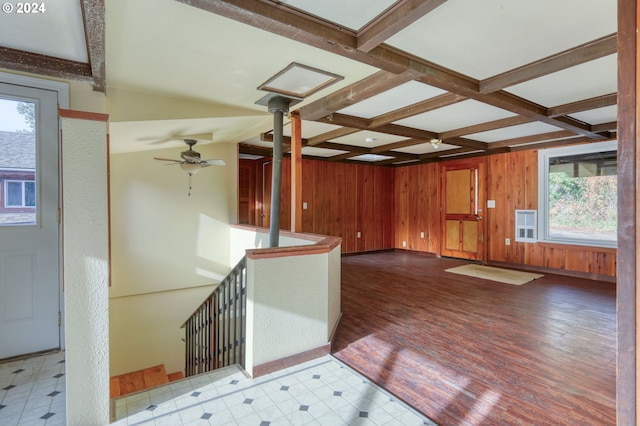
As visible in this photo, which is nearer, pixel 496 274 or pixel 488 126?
pixel 488 126

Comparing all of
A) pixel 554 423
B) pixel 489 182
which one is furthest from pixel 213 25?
pixel 489 182

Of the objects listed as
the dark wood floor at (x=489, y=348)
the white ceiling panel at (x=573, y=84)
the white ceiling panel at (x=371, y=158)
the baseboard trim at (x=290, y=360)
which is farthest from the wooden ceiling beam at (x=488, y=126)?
the baseboard trim at (x=290, y=360)

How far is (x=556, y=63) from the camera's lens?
2498 millimetres

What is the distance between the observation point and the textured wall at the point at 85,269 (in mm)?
1806

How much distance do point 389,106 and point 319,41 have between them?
6.26 feet

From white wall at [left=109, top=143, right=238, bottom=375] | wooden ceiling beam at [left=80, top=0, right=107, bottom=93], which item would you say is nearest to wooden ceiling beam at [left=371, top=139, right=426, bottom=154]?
white wall at [left=109, top=143, right=238, bottom=375]

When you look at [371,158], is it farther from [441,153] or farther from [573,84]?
[573,84]

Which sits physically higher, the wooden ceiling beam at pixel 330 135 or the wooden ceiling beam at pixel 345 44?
the wooden ceiling beam at pixel 330 135

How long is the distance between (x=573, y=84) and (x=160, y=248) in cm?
565

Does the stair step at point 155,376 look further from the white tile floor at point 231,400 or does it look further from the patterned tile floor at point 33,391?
the white tile floor at point 231,400

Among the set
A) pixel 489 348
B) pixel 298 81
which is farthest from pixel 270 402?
pixel 298 81

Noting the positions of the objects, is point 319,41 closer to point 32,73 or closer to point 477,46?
point 477,46

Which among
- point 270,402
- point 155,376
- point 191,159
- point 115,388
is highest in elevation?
point 191,159

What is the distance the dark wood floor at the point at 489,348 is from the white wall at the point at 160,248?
254cm
